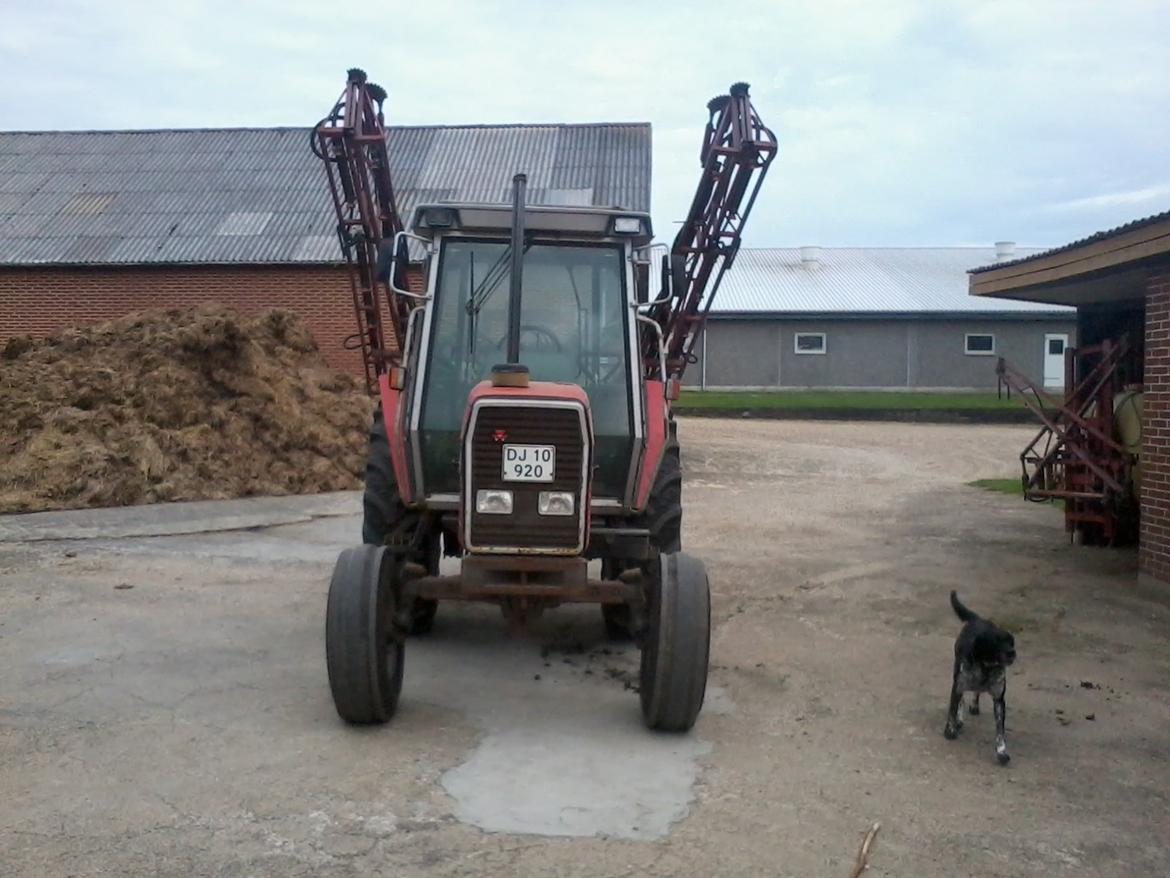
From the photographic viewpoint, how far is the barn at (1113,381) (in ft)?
30.0

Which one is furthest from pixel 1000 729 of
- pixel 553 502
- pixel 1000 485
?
pixel 1000 485

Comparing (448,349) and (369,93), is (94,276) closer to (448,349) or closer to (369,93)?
(369,93)

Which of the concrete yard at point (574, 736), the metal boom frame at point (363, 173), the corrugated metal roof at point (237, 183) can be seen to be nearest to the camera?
the concrete yard at point (574, 736)

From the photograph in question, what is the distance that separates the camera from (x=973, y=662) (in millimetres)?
5824

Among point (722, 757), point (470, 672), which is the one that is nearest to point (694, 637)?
point (722, 757)

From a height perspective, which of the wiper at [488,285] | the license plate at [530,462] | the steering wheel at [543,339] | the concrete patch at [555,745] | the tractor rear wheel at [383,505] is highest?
the wiper at [488,285]

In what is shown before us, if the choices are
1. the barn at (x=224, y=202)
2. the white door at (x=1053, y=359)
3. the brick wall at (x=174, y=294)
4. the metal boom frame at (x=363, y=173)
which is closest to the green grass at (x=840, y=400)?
the white door at (x=1053, y=359)

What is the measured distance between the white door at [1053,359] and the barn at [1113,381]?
78.5 ft

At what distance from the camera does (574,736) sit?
5797 mm

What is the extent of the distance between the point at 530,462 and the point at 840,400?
25616 millimetres

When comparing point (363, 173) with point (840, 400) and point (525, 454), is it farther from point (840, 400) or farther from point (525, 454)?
point (840, 400)

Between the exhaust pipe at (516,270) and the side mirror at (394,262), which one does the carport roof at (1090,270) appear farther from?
the side mirror at (394,262)

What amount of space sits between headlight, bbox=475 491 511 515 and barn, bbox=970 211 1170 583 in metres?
5.24

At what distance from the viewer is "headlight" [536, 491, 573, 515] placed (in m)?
5.71
